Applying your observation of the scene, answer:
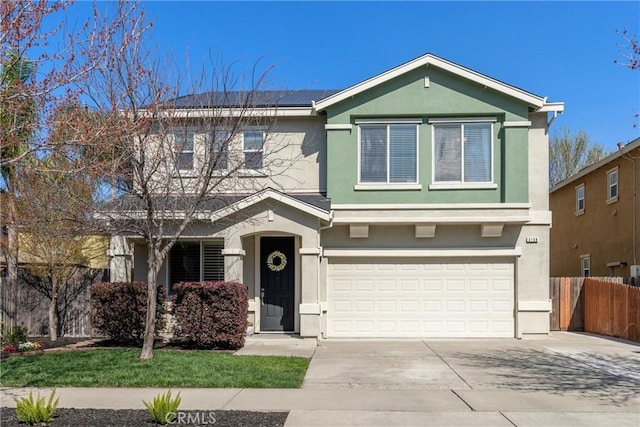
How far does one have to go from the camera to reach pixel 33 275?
1447cm

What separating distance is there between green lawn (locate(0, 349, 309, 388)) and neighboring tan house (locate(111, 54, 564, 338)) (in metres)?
3.59

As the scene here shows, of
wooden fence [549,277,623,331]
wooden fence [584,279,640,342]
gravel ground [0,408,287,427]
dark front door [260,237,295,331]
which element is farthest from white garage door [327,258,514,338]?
gravel ground [0,408,287,427]

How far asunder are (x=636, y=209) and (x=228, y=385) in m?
16.3

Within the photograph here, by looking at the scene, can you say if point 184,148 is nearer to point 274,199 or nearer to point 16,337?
point 274,199

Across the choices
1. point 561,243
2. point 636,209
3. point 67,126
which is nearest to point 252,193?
point 67,126

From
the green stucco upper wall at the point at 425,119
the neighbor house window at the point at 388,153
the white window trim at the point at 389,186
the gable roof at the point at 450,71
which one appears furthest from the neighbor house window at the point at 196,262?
the gable roof at the point at 450,71

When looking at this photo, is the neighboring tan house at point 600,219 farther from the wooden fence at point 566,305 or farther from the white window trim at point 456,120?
the white window trim at point 456,120

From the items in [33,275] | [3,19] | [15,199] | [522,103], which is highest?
[522,103]

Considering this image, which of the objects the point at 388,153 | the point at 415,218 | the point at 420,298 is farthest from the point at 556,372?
the point at 388,153

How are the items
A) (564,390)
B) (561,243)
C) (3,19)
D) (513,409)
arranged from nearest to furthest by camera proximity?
(3,19) < (513,409) < (564,390) < (561,243)

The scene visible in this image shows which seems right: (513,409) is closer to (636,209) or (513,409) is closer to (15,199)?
(15,199)

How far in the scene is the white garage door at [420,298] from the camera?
14820 mm

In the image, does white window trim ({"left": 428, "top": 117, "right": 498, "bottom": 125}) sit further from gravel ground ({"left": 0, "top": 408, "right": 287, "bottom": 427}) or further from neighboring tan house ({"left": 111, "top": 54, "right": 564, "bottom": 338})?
gravel ground ({"left": 0, "top": 408, "right": 287, "bottom": 427})

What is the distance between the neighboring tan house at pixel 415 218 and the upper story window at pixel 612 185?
286 inches
